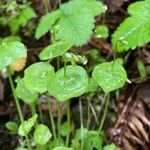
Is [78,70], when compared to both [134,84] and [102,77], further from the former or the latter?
[134,84]

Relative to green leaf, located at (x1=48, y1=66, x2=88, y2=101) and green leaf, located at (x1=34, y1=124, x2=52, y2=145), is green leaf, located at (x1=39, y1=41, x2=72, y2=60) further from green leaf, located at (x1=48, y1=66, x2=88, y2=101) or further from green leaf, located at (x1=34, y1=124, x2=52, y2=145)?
green leaf, located at (x1=34, y1=124, x2=52, y2=145)

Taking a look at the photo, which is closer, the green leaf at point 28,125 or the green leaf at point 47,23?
the green leaf at point 28,125

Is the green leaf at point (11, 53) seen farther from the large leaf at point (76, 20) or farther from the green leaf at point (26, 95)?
the large leaf at point (76, 20)

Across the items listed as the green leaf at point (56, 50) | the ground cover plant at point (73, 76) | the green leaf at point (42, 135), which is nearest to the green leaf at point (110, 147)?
the ground cover plant at point (73, 76)

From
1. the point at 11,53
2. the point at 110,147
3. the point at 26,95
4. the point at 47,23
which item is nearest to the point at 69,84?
the point at 11,53

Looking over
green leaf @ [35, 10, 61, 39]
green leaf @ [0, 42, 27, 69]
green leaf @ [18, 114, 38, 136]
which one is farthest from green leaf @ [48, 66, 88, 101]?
green leaf @ [35, 10, 61, 39]

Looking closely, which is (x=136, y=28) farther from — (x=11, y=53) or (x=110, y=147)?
(x=11, y=53)

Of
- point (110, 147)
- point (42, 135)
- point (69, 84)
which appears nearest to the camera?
point (69, 84)

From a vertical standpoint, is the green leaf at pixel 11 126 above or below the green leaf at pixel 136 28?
below
